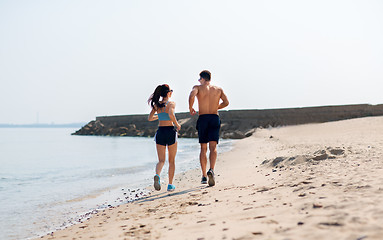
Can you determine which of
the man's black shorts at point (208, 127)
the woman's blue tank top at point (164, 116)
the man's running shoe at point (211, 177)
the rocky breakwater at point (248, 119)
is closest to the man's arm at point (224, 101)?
the man's black shorts at point (208, 127)

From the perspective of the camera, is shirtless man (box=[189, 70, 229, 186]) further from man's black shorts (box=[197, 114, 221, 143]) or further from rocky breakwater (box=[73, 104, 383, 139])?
rocky breakwater (box=[73, 104, 383, 139])


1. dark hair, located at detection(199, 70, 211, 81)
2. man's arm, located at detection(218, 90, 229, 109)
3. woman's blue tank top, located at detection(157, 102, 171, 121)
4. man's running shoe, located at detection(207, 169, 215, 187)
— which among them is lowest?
man's running shoe, located at detection(207, 169, 215, 187)

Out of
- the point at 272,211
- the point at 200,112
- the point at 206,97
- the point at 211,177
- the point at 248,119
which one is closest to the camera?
the point at 272,211

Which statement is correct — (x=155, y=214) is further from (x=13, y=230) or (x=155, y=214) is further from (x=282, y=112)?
(x=282, y=112)

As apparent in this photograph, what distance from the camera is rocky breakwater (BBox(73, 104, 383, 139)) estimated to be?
25.6 m

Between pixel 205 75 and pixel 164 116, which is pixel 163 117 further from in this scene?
pixel 205 75

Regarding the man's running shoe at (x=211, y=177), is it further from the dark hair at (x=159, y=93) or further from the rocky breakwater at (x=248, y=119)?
the rocky breakwater at (x=248, y=119)

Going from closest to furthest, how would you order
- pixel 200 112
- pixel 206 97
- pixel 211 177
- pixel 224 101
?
pixel 211 177 → pixel 206 97 → pixel 200 112 → pixel 224 101

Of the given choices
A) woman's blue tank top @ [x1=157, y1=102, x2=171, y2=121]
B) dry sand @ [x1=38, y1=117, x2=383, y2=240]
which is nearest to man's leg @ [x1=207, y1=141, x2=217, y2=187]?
dry sand @ [x1=38, y1=117, x2=383, y2=240]

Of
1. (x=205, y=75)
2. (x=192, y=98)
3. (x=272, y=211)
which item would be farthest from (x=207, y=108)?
(x=272, y=211)

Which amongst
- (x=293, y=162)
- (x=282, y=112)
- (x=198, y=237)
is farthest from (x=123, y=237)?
(x=282, y=112)

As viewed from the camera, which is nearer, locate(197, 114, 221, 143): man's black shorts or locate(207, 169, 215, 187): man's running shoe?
locate(207, 169, 215, 187): man's running shoe

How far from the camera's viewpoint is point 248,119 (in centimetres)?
3366

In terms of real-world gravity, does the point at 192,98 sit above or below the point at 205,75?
below
